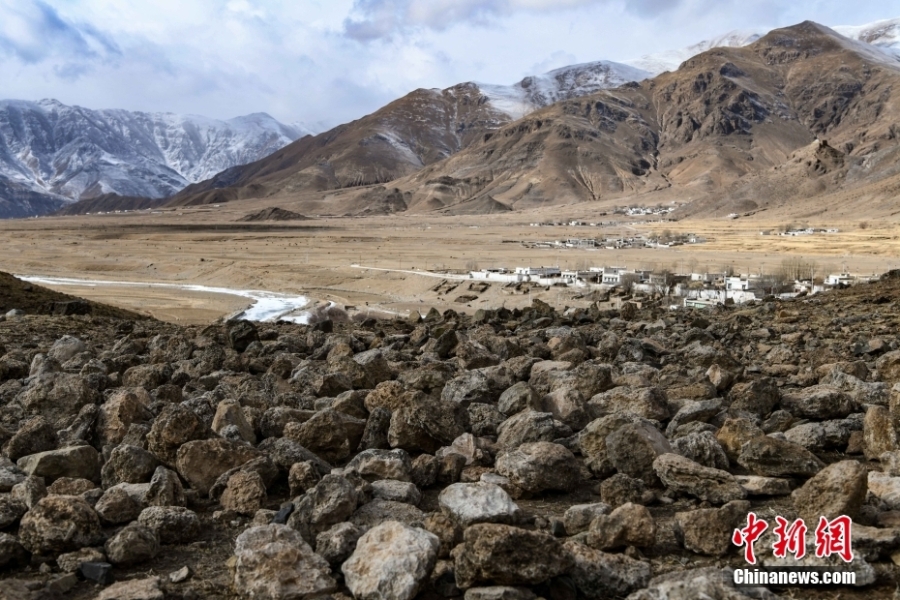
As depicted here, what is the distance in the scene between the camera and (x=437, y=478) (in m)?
5.97

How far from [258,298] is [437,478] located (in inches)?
1584

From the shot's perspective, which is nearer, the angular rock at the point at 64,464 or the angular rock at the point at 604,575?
the angular rock at the point at 604,575

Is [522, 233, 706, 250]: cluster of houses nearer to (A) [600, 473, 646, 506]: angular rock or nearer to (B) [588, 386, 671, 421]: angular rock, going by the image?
(B) [588, 386, 671, 421]: angular rock

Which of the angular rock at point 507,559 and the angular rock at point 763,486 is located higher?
A: the angular rock at point 507,559

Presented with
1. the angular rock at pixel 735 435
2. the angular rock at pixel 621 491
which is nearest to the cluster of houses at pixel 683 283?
the angular rock at pixel 735 435

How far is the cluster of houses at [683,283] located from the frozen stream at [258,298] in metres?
12.3

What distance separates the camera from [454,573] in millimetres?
4270

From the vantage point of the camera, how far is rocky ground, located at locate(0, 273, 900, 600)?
4223mm

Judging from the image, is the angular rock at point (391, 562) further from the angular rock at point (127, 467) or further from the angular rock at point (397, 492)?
the angular rock at point (127, 467)

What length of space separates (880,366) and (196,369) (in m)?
8.17

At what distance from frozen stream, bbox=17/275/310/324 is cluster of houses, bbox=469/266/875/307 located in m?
12.3

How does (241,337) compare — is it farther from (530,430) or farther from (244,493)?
(244,493)

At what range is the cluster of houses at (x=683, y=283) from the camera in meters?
35.2

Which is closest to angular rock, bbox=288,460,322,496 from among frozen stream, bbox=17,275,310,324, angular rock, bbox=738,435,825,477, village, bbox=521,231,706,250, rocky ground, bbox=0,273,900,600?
rocky ground, bbox=0,273,900,600
